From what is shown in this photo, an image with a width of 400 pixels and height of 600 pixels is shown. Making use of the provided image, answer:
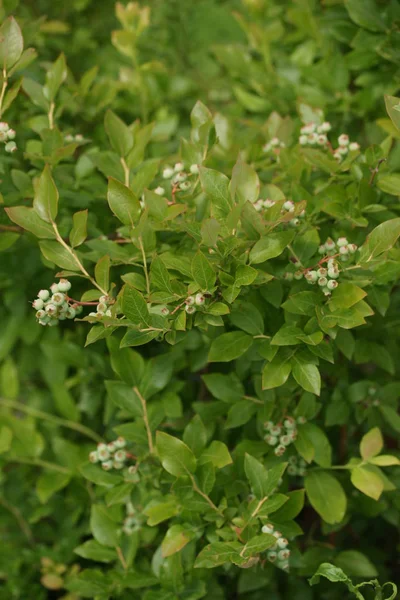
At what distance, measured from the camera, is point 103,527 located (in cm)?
104

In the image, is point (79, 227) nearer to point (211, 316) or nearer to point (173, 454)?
point (211, 316)

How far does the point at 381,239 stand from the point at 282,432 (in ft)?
1.02

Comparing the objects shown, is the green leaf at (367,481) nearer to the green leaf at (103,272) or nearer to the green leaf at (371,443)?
the green leaf at (371,443)

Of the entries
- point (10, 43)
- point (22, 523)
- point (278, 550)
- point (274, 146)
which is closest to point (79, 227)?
point (10, 43)

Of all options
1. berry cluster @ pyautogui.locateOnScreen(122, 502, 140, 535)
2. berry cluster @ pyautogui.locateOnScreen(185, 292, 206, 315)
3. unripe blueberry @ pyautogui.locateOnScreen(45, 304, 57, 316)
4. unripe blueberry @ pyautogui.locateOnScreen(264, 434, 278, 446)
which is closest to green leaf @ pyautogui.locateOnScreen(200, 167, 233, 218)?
berry cluster @ pyautogui.locateOnScreen(185, 292, 206, 315)

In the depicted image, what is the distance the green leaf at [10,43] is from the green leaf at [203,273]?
39 centimetres

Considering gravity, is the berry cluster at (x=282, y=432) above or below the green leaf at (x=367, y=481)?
above

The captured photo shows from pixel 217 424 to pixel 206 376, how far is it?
0.40 ft

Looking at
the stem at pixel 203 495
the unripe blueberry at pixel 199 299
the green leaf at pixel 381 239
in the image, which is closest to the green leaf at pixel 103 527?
the stem at pixel 203 495

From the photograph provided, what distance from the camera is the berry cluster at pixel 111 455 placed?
95 cm

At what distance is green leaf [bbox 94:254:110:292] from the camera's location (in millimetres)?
765

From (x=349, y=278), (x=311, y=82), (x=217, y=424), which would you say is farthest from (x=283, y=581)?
(x=311, y=82)

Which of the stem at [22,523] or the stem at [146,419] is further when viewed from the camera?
the stem at [22,523]

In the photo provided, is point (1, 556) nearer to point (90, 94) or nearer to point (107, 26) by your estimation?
point (90, 94)
